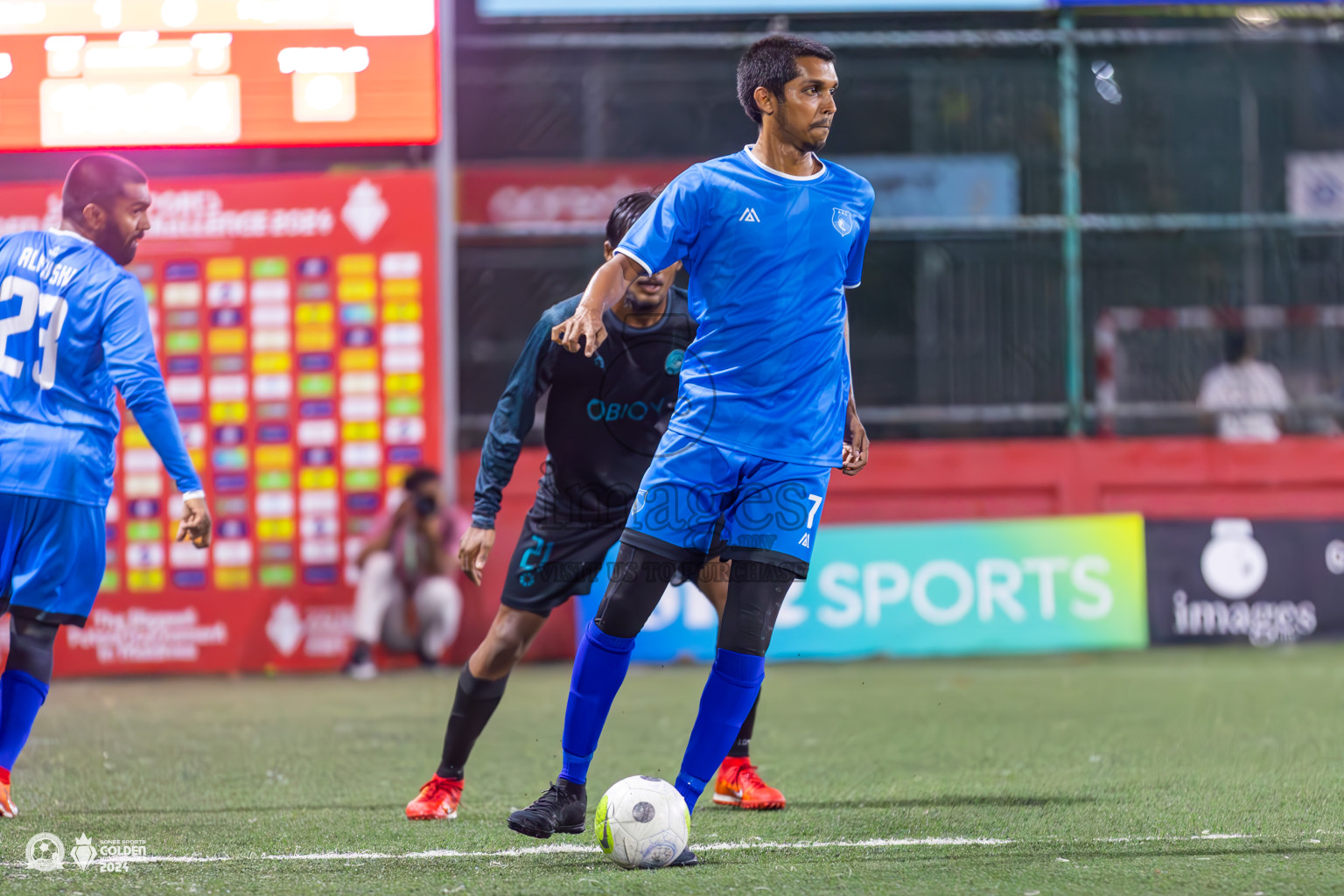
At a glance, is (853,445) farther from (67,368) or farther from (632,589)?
(67,368)

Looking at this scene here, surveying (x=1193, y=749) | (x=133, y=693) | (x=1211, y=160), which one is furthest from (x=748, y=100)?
(x=1211, y=160)

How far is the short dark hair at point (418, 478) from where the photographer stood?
410 inches

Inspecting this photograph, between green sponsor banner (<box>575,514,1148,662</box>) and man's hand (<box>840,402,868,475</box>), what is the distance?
18.7 ft

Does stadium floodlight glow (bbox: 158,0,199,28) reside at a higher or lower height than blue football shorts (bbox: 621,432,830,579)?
higher

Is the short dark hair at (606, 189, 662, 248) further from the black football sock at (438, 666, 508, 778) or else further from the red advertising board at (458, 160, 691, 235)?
the red advertising board at (458, 160, 691, 235)

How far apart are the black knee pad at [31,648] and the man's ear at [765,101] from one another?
2.53m

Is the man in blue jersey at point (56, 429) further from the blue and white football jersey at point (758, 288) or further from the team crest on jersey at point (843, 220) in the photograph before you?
the team crest on jersey at point (843, 220)

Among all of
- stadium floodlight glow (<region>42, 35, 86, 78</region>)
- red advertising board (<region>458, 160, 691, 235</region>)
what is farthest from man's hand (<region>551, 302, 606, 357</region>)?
red advertising board (<region>458, 160, 691, 235</region>)

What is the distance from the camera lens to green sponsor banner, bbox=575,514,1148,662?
10453mm

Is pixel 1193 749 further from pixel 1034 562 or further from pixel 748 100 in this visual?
pixel 1034 562

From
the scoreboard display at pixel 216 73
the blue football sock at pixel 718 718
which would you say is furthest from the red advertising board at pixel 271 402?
the blue football sock at pixel 718 718

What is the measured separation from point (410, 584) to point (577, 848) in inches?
250

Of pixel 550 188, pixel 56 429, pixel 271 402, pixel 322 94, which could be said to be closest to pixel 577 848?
pixel 56 429

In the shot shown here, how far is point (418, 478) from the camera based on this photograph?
10414 mm
